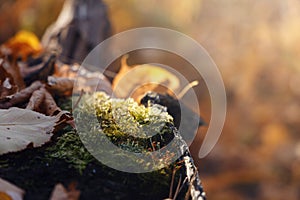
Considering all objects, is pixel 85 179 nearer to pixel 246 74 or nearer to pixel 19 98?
pixel 19 98

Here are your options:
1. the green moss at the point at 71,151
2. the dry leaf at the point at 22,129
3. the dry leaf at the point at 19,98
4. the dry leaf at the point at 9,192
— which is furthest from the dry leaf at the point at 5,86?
the dry leaf at the point at 9,192

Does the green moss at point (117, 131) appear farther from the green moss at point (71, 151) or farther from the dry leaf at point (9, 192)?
the dry leaf at point (9, 192)

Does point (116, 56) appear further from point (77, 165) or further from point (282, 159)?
point (282, 159)

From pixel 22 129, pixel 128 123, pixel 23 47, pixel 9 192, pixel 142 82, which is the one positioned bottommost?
pixel 9 192

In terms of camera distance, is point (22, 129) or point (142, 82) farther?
point (142, 82)

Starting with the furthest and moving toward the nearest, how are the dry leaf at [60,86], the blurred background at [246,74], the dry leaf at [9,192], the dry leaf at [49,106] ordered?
the blurred background at [246,74]
the dry leaf at [60,86]
the dry leaf at [49,106]
the dry leaf at [9,192]

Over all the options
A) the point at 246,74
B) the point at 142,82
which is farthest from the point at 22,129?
the point at 246,74
